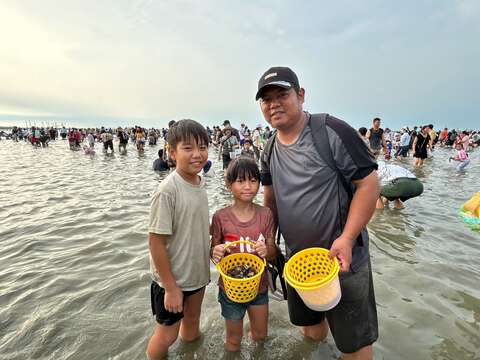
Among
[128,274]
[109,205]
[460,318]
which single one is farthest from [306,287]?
[109,205]

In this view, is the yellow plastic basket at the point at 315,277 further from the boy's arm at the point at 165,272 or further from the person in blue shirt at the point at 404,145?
the person in blue shirt at the point at 404,145

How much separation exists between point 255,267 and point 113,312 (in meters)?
2.18

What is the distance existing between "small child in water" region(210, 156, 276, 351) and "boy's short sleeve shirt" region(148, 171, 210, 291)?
7.6 inches

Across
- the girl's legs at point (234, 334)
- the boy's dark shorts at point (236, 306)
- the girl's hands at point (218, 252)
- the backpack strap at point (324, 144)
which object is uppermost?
the backpack strap at point (324, 144)

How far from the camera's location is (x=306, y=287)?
1822mm

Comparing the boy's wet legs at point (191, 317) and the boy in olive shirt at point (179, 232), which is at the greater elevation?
the boy in olive shirt at point (179, 232)

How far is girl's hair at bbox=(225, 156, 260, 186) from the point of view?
A: 2.65m

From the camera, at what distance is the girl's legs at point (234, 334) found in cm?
261

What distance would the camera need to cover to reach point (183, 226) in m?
2.26

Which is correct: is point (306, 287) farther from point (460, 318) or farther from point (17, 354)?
point (17, 354)

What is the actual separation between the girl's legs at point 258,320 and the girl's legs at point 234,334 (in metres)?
0.13

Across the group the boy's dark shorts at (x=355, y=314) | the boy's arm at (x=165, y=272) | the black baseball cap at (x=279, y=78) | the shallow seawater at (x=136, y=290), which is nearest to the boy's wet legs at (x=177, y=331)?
the shallow seawater at (x=136, y=290)

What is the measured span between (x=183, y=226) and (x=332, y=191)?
1.20 m

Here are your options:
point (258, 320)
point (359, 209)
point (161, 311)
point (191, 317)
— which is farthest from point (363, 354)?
point (161, 311)
